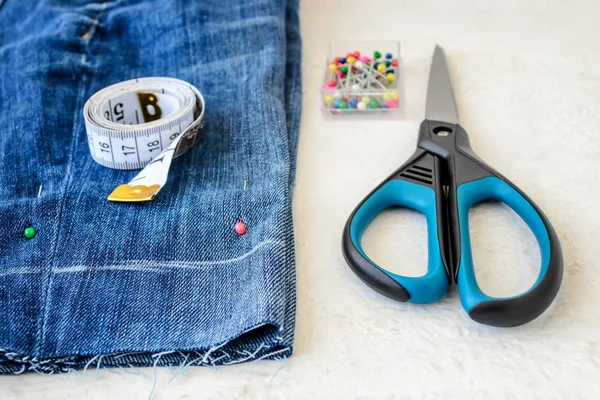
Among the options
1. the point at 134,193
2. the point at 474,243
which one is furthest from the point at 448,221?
the point at 134,193

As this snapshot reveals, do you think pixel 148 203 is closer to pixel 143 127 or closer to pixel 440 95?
pixel 143 127

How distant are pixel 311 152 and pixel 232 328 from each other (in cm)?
26

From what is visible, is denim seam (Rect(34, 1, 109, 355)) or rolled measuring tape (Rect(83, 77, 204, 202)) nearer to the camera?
denim seam (Rect(34, 1, 109, 355))

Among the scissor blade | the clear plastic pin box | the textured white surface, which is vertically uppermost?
the scissor blade

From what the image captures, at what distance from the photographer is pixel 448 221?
592mm

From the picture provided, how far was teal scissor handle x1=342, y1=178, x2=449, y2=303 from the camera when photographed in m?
0.53

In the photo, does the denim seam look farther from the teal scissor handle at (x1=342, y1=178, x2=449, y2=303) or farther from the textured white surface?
the teal scissor handle at (x1=342, y1=178, x2=449, y2=303)

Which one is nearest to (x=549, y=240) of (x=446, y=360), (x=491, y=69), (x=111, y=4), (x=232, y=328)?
(x=446, y=360)

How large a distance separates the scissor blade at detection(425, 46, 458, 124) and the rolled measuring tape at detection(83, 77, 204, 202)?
0.24 metres

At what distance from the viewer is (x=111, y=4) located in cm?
92

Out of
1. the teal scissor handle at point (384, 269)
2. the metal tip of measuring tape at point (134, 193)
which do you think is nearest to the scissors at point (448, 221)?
the teal scissor handle at point (384, 269)

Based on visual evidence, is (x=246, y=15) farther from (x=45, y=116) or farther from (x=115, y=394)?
(x=115, y=394)

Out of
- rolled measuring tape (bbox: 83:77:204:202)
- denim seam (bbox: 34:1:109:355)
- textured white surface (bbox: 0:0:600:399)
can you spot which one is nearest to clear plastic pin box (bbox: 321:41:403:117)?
textured white surface (bbox: 0:0:600:399)

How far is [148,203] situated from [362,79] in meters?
0.32
